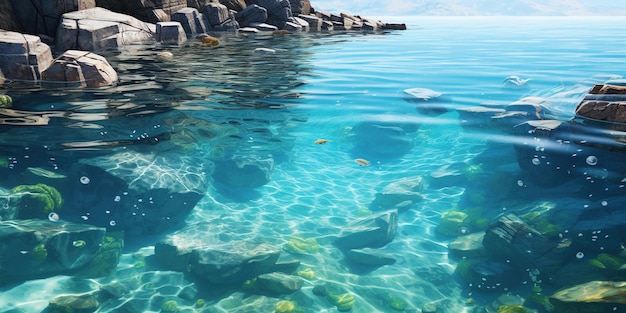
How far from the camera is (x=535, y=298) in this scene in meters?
5.06

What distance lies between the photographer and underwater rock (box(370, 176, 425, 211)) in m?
7.57

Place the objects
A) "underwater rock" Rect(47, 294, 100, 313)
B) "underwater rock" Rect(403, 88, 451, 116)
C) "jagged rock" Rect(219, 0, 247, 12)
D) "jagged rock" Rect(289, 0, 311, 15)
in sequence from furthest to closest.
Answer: "jagged rock" Rect(289, 0, 311, 15) → "jagged rock" Rect(219, 0, 247, 12) → "underwater rock" Rect(403, 88, 451, 116) → "underwater rock" Rect(47, 294, 100, 313)

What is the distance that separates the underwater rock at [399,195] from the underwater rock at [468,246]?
133cm

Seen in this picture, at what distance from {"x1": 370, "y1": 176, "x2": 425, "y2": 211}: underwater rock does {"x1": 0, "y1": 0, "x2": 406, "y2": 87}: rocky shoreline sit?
589cm

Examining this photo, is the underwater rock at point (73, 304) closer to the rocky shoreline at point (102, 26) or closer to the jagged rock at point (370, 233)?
the jagged rock at point (370, 233)

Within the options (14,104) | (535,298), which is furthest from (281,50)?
(535,298)

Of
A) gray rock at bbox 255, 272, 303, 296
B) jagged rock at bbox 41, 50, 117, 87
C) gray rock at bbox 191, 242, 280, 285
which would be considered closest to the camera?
gray rock at bbox 255, 272, 303, 296

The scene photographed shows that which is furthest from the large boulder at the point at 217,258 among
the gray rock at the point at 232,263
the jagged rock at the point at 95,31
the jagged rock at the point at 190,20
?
the jagged rock at the point at 190,20

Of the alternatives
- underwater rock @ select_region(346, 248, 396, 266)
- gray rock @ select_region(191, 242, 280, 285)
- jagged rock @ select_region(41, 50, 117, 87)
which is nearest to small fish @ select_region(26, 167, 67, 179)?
jagged rock @ select_region(41, 50, 117, 87)

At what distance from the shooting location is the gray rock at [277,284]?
5176 millimetres

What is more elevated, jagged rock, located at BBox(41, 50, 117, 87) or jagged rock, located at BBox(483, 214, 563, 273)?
jagged rock, located at BBox(41, 50, 117, 87)

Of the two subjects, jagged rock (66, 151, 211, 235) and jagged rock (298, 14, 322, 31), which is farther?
jagged rock (298, 14, 322, 31)

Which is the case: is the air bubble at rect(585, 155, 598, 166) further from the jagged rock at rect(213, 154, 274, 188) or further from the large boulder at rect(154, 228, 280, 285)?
the jagged rock at rect(213, 154, 274, 188)

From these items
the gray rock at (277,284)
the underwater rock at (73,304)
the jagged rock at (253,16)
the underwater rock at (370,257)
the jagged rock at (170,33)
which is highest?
the jagged rock at (253,16)
